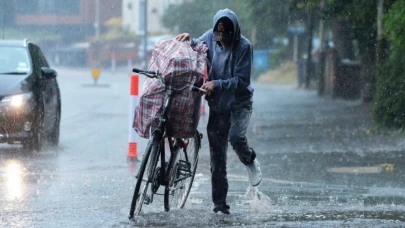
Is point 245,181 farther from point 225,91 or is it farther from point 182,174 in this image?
point 225,91

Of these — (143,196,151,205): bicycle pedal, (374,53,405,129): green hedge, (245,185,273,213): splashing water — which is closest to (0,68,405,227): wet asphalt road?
(245,185,273,213): splashing water

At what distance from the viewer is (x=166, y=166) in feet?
26.6

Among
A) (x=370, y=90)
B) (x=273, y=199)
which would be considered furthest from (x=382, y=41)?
(x=273, y=199)

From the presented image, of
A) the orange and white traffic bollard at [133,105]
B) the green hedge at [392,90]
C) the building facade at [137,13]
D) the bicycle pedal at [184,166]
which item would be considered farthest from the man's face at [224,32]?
the building facade at [137,13]

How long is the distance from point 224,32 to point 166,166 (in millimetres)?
1124

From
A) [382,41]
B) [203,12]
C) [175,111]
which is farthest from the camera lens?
[203,12]

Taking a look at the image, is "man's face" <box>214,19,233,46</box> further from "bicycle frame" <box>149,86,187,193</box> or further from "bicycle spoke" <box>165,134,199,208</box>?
"bicycle spoke" <box>165,134,199,208</box>

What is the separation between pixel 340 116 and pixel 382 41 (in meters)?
2.97

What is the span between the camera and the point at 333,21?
33.9 metres

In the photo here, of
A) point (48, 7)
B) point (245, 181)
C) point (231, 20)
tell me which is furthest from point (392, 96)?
point (48, 7)

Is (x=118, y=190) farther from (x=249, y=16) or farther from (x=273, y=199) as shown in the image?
(x=249, y=16)

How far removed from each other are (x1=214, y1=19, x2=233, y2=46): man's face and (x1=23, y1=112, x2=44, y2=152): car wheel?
6488mm

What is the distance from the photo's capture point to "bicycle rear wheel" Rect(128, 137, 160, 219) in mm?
7617

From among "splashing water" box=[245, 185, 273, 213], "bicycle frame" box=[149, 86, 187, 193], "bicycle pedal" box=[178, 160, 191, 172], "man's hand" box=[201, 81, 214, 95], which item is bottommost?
"splashing water" box=[245, 185, 273, 213]
